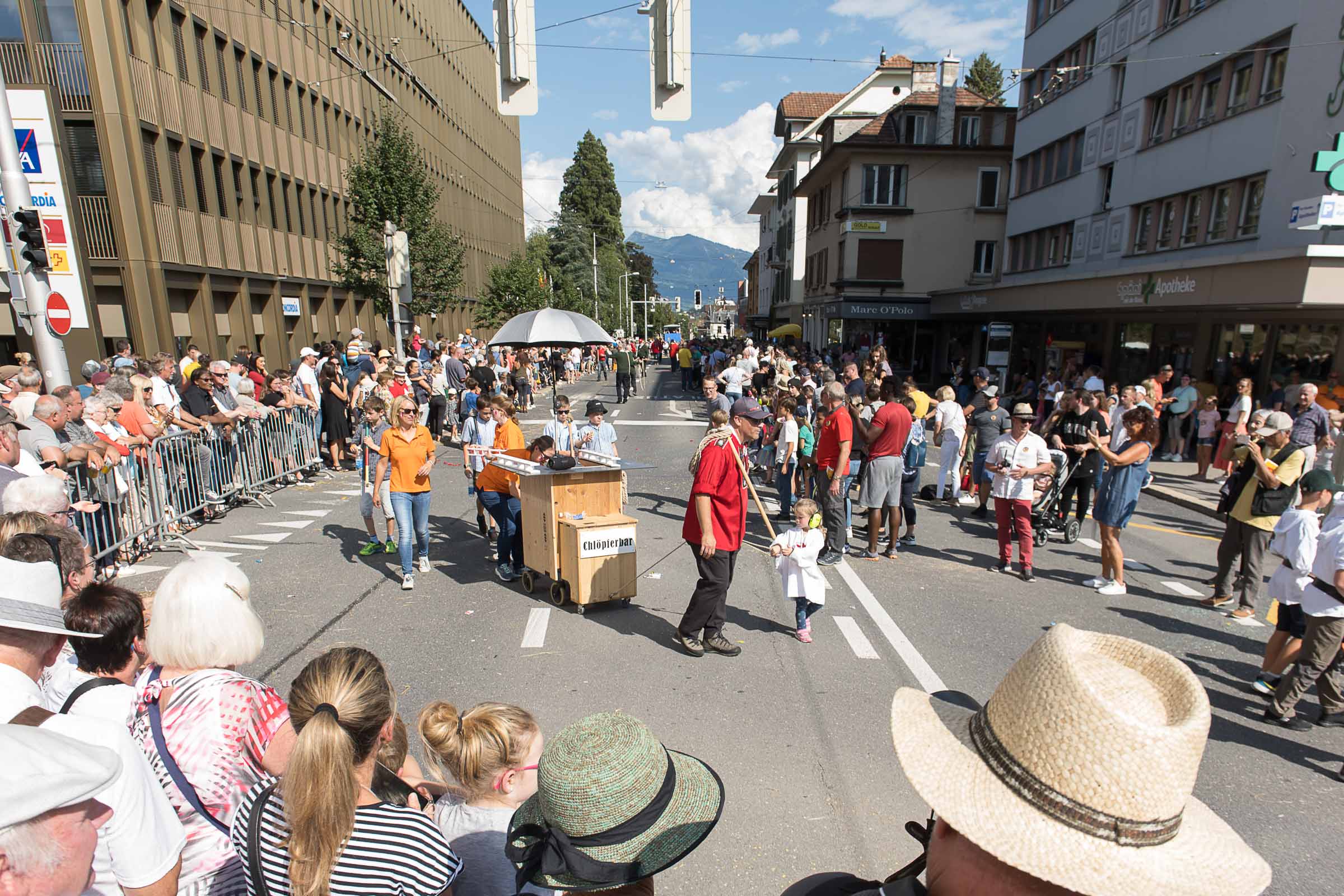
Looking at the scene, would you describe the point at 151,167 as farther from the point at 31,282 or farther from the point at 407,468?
the point at 407,468

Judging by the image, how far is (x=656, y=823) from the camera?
1.78 meters

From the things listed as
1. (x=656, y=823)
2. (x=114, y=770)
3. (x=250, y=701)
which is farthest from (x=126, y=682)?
(x=656, y=823)

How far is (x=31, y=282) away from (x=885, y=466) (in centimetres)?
1046

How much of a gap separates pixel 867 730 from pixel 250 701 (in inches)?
142

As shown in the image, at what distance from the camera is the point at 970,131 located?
109ft

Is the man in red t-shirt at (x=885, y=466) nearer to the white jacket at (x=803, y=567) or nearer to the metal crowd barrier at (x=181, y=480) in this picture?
the white jacket at (x=803, y=567)

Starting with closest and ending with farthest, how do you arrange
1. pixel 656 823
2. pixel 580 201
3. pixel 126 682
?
pixel 656 823
pixel 126 682
pixel 580 201

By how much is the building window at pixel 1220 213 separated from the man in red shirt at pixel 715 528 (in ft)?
58.6

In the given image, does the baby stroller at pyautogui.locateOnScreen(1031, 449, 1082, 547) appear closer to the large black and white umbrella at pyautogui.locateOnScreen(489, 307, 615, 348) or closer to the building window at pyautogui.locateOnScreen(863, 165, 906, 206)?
the large black and white umbrella at pyautogui.locateOnScreen(489, 307, 615, 348)

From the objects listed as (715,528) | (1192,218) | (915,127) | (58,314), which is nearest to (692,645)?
(715,528)

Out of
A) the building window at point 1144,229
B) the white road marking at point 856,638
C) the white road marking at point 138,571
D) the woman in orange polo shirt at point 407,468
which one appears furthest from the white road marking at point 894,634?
the building window at point 1144,229

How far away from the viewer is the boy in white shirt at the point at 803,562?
18.5ft

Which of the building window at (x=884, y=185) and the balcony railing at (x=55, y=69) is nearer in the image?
the balcony railing at (x=55, y=69)

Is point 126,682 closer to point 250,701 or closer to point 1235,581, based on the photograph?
point 250,701
